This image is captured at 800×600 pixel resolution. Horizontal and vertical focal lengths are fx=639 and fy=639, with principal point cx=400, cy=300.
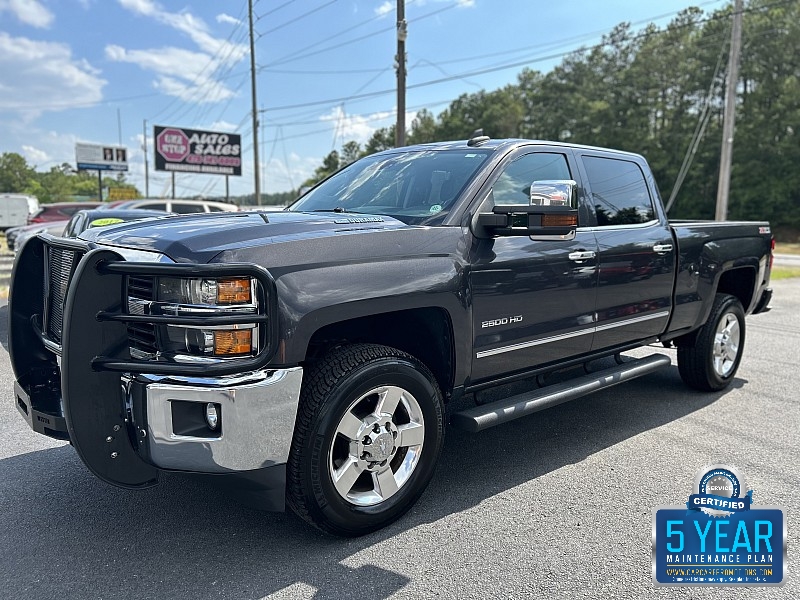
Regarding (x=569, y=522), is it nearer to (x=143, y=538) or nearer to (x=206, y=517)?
(x=206, y=517)

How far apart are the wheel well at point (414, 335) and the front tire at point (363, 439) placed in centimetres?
15

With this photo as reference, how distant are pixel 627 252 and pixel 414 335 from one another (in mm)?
1862

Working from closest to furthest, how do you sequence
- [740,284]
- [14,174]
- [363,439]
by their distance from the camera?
[363,439], [740,284], [14,174]

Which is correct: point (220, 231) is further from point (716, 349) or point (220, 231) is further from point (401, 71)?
point (401, 71)

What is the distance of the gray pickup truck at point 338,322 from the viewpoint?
102 inches

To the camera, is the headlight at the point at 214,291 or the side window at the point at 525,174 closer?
the headlight at the point at 214,291

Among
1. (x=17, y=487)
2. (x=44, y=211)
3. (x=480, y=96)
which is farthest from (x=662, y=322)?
(x=480, y=96)

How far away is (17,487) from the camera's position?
355 centimetres

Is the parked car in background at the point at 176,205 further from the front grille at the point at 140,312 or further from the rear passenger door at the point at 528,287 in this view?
the front grille at the point at 140,312

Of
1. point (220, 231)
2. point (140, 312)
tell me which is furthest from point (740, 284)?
point (140, 312)

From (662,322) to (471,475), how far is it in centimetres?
212

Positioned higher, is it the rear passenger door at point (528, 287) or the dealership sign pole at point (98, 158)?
the dealership sign pole at point (98, 158)

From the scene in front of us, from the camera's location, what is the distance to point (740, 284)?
6.00 m

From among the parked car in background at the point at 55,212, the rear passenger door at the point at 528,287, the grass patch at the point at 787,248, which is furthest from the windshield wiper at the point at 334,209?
the grass patch at the point at 787,248
